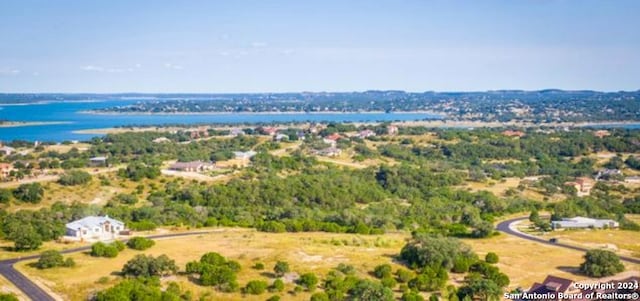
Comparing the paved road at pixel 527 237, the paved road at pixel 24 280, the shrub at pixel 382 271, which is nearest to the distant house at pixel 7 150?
the paved road at pixel 24 280

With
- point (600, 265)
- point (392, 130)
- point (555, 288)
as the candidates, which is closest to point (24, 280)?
point (555, 288)

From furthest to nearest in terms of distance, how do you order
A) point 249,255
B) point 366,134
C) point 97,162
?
point 366,134
point 97,162
point 249,255

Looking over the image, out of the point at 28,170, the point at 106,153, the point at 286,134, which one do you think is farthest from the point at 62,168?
the point at 286,134

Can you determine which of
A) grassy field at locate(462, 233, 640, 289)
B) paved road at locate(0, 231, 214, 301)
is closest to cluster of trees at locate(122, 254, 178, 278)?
paved road at locate(0, 231, 214, 301)

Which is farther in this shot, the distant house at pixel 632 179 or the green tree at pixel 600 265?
the distant house at pixel 632 179

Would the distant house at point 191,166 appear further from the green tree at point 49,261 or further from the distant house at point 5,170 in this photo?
the green tree at point 49,261

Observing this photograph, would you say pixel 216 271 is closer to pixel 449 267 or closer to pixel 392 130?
pixel 449 267

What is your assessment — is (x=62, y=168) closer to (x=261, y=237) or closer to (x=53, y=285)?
(x=261, y=237)
